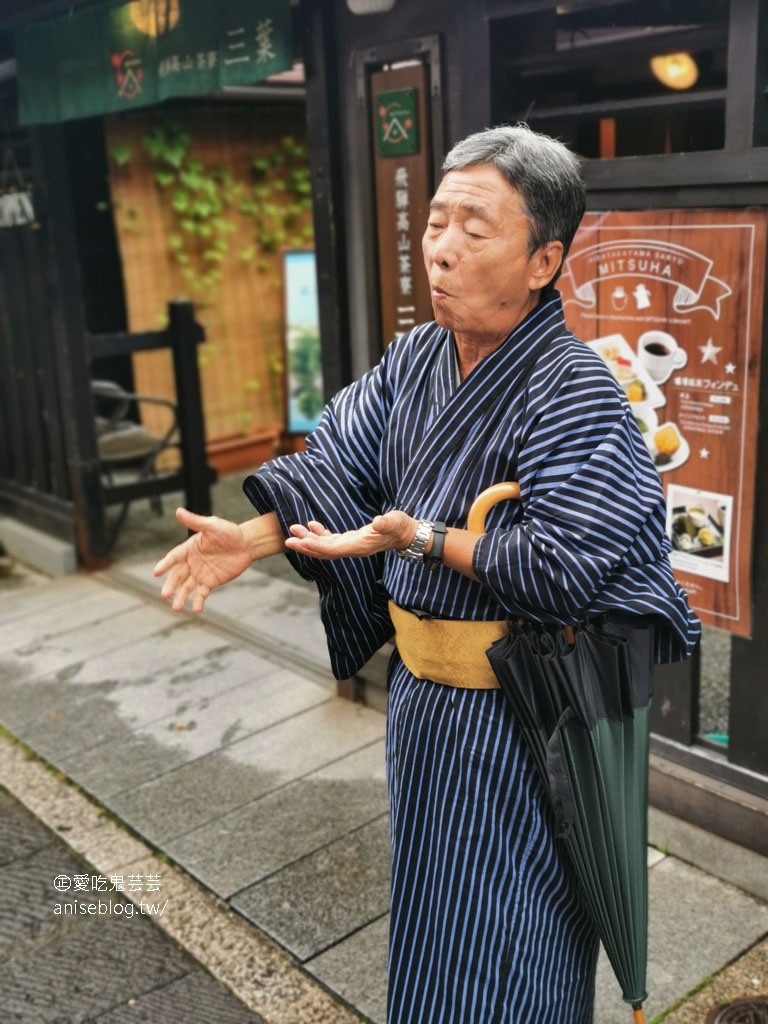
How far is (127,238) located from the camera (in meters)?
10.2

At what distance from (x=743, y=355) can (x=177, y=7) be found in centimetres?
348

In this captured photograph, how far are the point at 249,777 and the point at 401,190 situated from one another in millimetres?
2797

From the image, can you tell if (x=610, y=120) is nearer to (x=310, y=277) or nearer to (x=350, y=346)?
(x=350, y=346)

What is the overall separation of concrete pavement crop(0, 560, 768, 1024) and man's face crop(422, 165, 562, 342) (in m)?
2.36

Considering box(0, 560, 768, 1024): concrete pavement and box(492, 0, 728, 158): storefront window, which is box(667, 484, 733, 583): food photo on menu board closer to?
box(0, 560, 768, 1024): concrete pavement

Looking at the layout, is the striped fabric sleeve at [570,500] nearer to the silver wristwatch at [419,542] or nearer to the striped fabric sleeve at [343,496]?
the silver wristwatch at [419,542]

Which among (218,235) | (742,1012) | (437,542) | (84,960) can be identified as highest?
(218,235)

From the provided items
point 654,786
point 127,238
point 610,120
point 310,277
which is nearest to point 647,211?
point 610,120

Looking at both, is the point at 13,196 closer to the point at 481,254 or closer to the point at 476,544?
the point at 481,254

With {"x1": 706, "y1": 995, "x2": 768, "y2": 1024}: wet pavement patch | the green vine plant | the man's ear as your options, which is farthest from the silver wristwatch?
the green vine plant

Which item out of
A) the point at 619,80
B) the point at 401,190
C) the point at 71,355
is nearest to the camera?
the point at 401,190

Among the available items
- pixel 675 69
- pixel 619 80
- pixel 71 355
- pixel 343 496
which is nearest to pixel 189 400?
pixel 71 355

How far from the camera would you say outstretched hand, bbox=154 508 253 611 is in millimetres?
2494

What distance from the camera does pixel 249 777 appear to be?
5.10m
